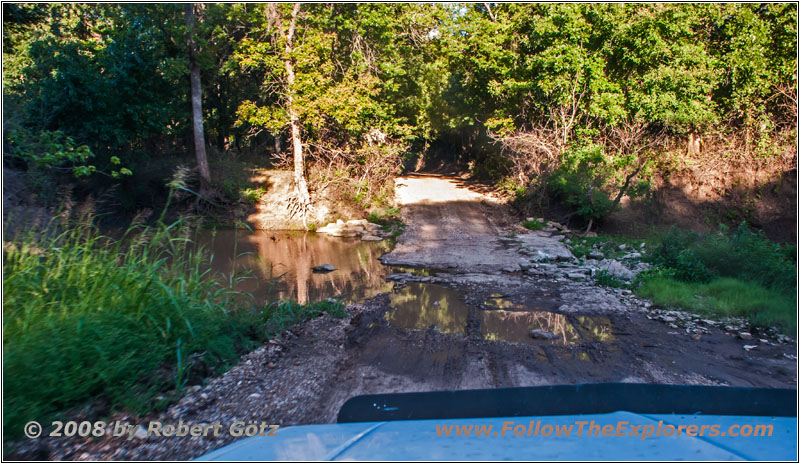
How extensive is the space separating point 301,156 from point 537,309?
11958 mm

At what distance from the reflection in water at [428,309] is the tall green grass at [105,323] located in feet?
6.99

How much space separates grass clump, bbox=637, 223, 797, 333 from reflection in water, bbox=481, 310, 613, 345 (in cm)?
159

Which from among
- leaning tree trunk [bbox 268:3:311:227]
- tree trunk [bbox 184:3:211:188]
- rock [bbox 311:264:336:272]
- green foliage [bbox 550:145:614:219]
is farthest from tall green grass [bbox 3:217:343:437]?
tree trunk [bbox 184:3:211:188]

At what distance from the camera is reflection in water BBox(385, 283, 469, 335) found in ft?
22.1

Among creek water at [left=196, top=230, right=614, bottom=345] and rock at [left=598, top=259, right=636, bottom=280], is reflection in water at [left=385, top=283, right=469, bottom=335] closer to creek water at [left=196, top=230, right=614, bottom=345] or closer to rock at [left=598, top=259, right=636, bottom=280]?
creek water at [left=196, top=230, right=614, bottom=345]

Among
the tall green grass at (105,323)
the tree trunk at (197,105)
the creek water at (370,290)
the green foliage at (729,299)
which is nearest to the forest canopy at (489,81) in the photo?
the tree trunk at (197,105)

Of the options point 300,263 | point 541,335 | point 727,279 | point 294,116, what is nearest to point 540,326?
point 541,335

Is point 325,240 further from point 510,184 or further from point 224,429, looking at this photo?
point 224,429

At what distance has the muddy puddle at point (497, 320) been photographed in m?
6.21

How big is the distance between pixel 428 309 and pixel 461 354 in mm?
2198

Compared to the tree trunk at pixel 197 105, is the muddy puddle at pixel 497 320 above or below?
below

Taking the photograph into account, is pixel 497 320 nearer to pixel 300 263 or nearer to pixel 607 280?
pixel 607 280

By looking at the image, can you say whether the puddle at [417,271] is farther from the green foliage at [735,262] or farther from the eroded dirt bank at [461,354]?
the green foliage at [735,262]

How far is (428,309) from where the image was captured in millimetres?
7605
